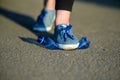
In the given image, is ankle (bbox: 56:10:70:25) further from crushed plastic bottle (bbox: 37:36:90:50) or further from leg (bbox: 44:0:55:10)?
leg (bbox: 44:0:55:10)

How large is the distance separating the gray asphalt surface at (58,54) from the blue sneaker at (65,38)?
5 cm

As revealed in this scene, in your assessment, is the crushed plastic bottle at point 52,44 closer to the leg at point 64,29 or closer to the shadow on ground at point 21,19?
the leg at point 64,29

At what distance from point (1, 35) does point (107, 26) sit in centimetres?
122

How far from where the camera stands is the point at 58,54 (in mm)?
2312

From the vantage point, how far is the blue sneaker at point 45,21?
3123mm

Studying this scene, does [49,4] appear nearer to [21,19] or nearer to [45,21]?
[45,21]

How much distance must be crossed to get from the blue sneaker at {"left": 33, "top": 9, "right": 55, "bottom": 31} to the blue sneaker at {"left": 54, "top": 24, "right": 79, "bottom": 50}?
643 mm

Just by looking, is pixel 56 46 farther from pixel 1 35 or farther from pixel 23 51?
pixel 1 35

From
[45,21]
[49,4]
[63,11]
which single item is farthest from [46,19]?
[63,11]

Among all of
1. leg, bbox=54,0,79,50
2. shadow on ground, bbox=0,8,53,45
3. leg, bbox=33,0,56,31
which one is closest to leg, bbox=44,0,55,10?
leg, bbox=33,0,56,31

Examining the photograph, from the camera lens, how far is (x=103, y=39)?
288 centimetres

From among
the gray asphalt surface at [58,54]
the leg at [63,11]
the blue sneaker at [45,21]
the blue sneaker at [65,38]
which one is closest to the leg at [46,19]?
the blue sneaker at [45,21]

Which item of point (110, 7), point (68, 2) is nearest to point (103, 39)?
point (68, 2)

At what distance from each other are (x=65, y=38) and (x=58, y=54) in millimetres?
165
